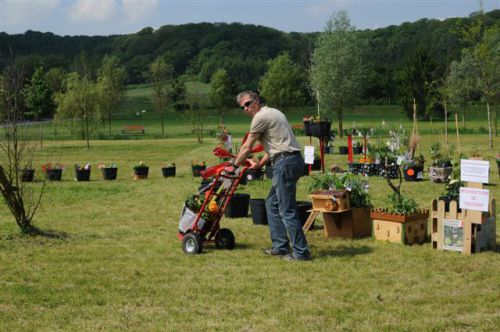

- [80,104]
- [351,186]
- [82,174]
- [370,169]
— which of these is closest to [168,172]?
[82,174]

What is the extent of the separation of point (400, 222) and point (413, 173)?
7.09 metres

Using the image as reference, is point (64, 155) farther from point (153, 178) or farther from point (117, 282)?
point (117, 282)

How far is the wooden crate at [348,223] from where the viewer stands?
8.39m

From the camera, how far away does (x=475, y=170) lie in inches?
280

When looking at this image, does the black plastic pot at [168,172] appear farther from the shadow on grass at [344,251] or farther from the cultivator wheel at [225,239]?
the shadow on grass at [344,251]

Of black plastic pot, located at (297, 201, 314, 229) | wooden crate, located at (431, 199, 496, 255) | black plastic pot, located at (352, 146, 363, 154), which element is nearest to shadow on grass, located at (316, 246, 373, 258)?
wooden crate, located at (431, 199, 496, 255)

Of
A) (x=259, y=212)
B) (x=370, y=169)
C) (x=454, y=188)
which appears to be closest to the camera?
(x=454, y=188)

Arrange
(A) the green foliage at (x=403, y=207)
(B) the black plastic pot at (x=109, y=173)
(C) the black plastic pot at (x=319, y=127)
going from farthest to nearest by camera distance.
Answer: (B) the black plastic pot at (x=109, y=173) → (C) the black plastic pot at (x=319, y=127) → (A) the green foliage at (x=403, y=207)

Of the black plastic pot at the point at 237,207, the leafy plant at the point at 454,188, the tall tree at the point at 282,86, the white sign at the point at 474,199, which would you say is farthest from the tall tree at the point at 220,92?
the white sign at the point at 474,199

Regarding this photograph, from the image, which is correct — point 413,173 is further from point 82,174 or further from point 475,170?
point 82,174

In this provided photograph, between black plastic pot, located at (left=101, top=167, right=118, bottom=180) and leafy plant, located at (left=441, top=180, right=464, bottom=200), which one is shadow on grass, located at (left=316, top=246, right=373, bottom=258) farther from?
black plastic pot, located at (left=101, top=167, right=118, bottom=180)

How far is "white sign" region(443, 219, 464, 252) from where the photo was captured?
7.35m

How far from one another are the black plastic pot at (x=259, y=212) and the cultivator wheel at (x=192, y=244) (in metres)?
2.18

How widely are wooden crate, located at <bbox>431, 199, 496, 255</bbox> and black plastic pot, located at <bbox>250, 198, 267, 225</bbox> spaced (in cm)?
281
